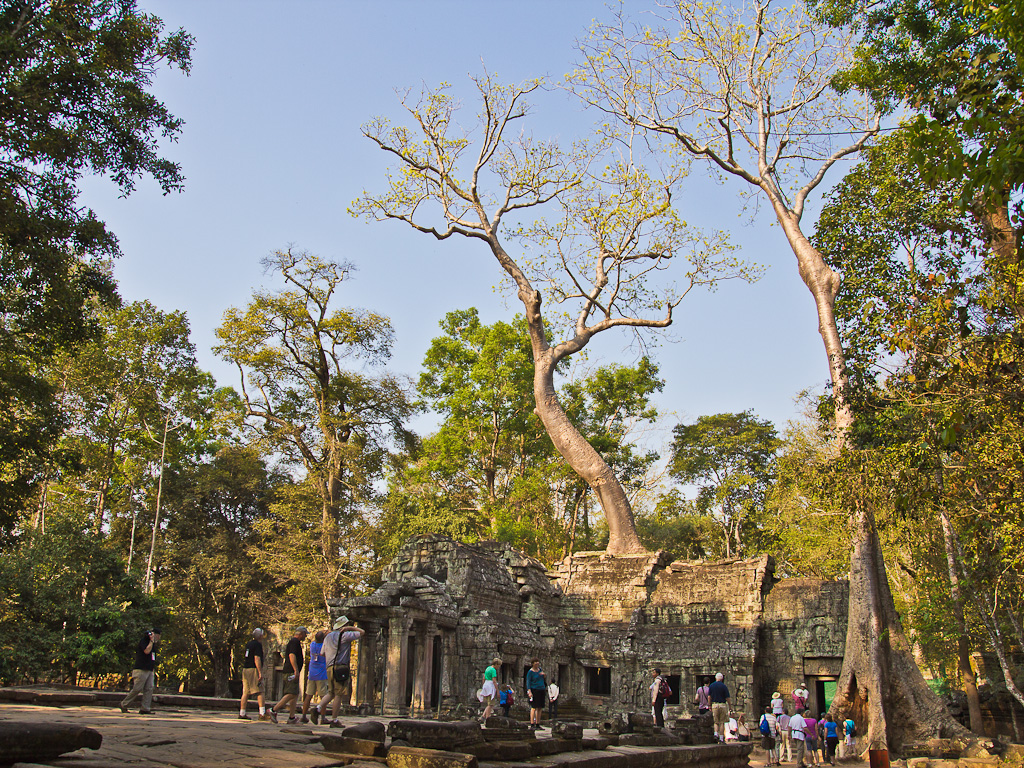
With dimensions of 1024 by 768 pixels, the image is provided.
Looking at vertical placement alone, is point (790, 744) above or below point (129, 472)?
below

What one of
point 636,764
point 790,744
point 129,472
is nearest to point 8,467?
point 129,472

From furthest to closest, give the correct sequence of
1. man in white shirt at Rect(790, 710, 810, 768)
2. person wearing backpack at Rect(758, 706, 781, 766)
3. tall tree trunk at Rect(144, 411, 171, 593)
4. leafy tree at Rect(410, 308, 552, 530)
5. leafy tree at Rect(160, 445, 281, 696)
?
leafy tree at Rect(410, 308, 552, 530) → leafy tree at Rect(160, 445, 281, 696) → tall tree trunk at Rect(144, 411, 171, 593) → person wearing backpack at Rect(758, 706, 781, 766) → man in white shirt at Rect(790, 710, 810, 768)

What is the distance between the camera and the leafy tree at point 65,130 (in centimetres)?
897

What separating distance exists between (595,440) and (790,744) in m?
16.8

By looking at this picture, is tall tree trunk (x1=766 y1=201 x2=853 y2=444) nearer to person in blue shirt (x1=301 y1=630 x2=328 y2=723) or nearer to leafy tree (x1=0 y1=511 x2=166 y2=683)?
person in blue shirt (x1=301 y1=630 x2=328 y2=723)

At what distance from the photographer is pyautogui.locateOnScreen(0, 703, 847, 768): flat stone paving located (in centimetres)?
498

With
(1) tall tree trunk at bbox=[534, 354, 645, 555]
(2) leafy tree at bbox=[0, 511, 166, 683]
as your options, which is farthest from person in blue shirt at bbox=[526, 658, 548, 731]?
(2) leafy tree at bbox=[0, 511, 166, 683]

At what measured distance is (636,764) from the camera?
7.83m

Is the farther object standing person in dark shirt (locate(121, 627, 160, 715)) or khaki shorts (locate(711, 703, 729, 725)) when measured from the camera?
khaki shorts (locate(711, 703, 729, 725))

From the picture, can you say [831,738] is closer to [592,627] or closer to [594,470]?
[592,627]

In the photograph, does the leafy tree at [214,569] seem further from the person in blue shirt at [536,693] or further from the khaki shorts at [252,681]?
the khaki shorts at [252,681]

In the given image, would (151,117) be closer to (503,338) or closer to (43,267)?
(43,267)

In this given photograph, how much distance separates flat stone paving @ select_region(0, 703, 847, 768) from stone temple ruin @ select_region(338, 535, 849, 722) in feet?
19.3

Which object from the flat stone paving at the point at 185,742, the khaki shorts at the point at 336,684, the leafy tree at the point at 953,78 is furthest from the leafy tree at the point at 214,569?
the leafy tree at the point at 953,78
